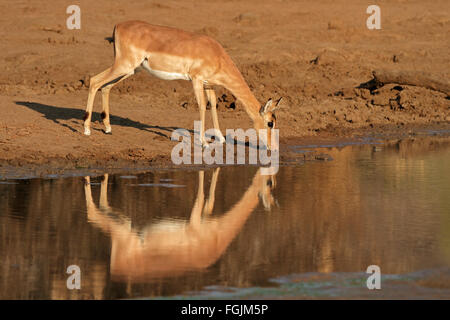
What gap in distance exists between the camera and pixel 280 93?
20797mm

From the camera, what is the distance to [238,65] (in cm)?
2272

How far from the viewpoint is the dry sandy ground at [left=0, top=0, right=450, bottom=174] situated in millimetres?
14633

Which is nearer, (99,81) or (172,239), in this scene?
(172,239)

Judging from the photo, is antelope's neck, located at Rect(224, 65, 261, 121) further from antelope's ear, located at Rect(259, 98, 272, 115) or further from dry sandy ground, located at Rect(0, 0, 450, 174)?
dry sandy ground, located at Rect(0, 0, 450, 174)

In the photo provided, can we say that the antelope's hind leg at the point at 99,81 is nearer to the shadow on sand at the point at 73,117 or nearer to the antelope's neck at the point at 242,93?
the shadow on sand at the point at 73,117

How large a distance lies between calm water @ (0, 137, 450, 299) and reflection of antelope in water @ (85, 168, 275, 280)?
0.05 ft

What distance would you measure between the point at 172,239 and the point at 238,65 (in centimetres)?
1477

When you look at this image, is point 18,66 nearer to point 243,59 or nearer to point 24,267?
point 243,59

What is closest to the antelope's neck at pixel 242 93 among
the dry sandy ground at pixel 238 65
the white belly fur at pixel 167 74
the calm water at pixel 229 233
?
the white belly fur at pixel 167 74

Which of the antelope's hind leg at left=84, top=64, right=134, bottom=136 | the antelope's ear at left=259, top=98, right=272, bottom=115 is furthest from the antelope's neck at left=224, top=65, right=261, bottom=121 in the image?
the antelope's hind leg at left=84, top=64, right=134, bottom=136

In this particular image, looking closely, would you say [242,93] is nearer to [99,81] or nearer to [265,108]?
[265,108]

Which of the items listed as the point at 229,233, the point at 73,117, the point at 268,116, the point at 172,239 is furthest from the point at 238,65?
the point at 172,239

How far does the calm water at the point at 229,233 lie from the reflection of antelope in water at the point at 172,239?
0.02 metres

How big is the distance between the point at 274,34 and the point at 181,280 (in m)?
20.7
